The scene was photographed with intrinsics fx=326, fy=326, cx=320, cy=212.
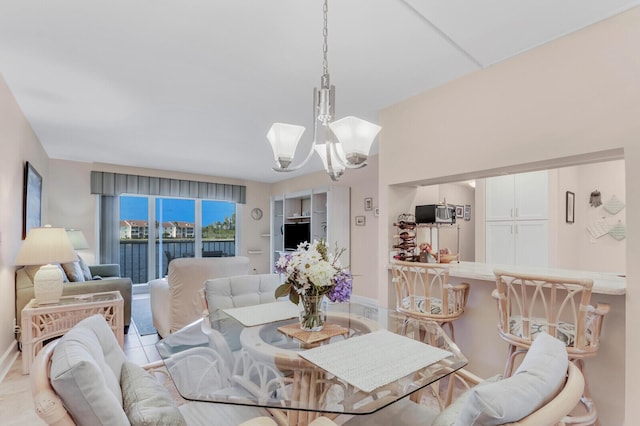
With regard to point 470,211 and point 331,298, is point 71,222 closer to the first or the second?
point 331,298

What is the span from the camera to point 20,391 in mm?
2418

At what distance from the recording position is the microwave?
9.04 ft

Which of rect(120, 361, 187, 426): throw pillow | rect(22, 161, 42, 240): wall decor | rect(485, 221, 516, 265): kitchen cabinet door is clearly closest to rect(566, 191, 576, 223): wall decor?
rect(485, 221, 516, 265): kitchen cabinet door

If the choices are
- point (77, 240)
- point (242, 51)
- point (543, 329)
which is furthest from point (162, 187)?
point (543, 329)

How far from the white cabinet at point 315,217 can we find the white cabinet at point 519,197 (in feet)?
7.21

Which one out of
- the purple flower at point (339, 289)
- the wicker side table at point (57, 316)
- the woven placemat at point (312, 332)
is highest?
the purple flower at point (339, 289)

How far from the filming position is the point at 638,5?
1.69 metres

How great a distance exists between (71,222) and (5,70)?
376 cm

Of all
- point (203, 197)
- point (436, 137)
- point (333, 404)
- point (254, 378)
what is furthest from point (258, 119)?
point (203, 197)

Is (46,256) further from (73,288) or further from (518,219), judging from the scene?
(518,219)

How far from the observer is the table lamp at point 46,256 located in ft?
8.79

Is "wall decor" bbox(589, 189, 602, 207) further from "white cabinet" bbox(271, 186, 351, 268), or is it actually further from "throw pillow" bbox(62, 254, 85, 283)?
"throw pillow" bbox(62, 254, 85, 283)

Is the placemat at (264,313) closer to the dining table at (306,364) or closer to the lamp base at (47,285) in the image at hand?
the dining table at (306,364)

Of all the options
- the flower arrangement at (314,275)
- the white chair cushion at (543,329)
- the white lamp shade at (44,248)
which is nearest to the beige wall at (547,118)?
the white chair cushion at (543,329)
